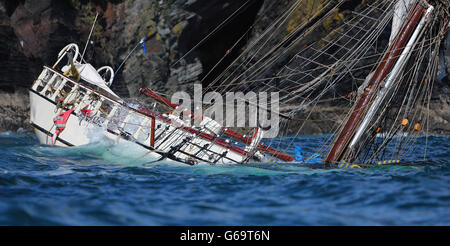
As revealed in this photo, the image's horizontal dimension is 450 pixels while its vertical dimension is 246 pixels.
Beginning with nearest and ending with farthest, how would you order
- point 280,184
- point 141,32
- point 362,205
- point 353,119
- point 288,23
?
point 362,205 → point 280,184 → point 353,119 → point 288,23 → point 141,32

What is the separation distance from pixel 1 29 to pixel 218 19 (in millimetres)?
15170

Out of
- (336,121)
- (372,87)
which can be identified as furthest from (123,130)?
(372,87)

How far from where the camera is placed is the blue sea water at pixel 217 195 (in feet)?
19.9

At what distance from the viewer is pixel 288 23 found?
29812 mm

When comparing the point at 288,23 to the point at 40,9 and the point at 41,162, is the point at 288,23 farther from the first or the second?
the point at 41,162

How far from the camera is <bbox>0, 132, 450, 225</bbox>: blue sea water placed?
6.05 m

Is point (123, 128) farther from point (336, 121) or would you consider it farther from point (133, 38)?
point (133, 38)

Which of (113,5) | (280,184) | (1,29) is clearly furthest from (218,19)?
(280,184)

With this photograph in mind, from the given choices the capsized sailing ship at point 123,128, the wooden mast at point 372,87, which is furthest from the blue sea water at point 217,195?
the capsized sailing ship at point 123,128

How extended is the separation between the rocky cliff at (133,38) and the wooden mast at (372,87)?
52.5 feet

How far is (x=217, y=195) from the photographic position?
7.62 metres

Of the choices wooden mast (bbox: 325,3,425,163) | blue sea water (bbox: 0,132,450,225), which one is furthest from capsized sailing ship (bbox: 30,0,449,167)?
blue sea water (bbox: 0,132,450,225)

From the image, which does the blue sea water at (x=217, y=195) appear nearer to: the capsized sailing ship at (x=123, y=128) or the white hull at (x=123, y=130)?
the white hull at (x=123, y=130)

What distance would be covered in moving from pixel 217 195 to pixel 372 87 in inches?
273
